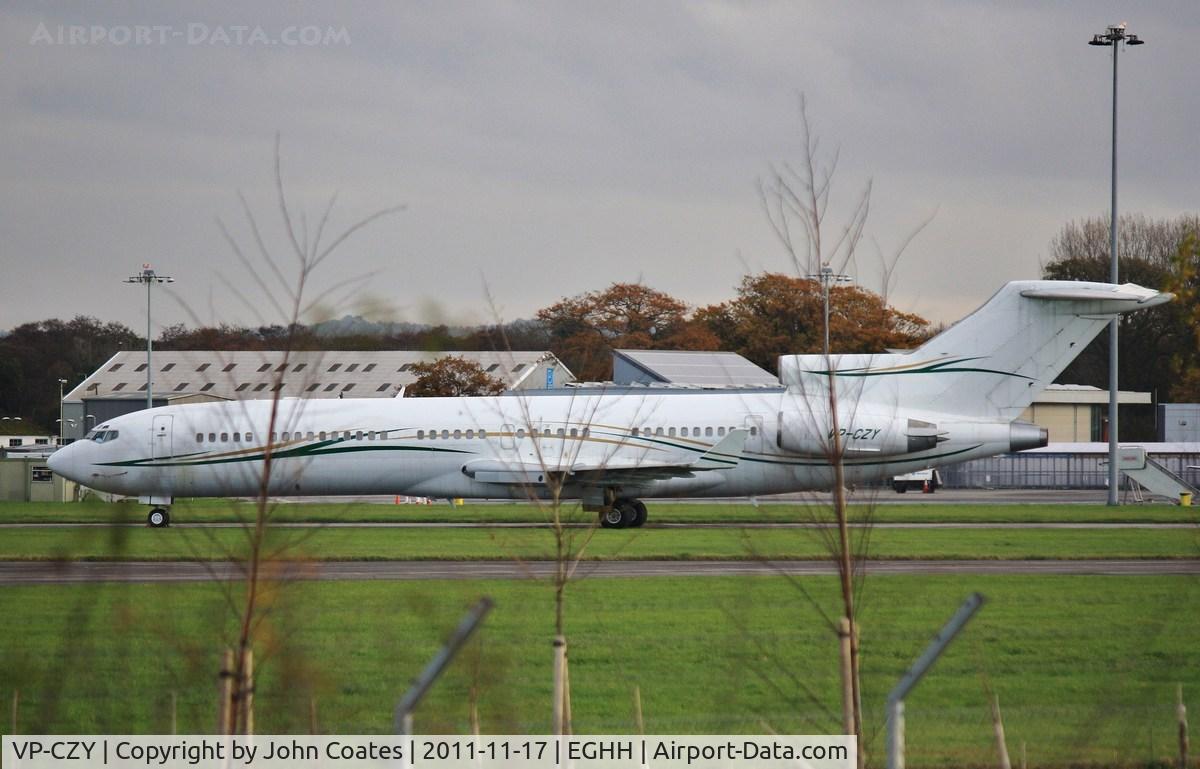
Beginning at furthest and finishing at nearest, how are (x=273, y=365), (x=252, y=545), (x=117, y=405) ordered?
1. (x=117, y=405)
2. (x=273, y=365)
3. (x=252, y=545)

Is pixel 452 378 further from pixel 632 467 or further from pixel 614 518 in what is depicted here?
pixel 632 467

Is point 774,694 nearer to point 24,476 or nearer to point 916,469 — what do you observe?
point 916,469

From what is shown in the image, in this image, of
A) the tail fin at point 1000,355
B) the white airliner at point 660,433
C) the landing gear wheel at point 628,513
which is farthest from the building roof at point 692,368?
the tail fin at point 1000,355

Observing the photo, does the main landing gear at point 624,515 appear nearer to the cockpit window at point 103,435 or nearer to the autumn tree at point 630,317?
the cockpit window at point 103,435

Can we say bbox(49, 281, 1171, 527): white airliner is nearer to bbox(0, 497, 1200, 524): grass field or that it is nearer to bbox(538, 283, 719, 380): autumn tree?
bbox(0, 497, 1200, 524): grass field

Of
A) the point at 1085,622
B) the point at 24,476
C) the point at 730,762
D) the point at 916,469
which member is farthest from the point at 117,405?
the point at 730,762

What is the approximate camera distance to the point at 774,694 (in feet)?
43.3

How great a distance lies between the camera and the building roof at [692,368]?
64.6 meters

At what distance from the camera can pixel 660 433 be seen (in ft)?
118

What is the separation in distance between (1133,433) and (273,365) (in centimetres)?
8968

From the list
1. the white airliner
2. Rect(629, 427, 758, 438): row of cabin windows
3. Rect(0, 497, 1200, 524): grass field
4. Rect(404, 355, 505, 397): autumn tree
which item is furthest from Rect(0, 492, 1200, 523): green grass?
Rect(404, 355, 505, 397): autumn tree

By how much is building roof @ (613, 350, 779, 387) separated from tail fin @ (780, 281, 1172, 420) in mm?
28566

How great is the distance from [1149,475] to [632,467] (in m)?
31.5

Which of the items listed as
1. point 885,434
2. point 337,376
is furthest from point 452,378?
point 885,434
